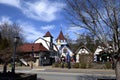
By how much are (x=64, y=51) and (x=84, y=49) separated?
11.3 meters

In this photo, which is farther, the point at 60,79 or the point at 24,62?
the point at 24,62

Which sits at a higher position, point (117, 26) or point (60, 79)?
point (117, 26)

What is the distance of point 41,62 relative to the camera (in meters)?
51.5

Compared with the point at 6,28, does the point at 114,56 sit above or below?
below

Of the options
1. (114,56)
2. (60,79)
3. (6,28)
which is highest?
(6,28)

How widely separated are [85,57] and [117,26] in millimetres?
34761

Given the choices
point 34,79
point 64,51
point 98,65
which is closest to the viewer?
point 34,79

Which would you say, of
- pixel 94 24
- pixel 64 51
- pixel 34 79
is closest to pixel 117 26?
pixel 94 24

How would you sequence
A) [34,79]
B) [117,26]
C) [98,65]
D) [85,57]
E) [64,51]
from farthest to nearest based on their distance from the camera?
[64,51], [85,57], [98,65], [34,79], [117,26]

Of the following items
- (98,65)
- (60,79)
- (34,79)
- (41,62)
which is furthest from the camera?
(41,62)

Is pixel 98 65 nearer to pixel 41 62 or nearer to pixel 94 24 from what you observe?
pixel 41 62

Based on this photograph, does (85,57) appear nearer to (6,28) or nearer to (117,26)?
(6,28)

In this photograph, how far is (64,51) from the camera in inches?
2564

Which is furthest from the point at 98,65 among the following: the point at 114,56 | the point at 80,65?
the point at 114,56
